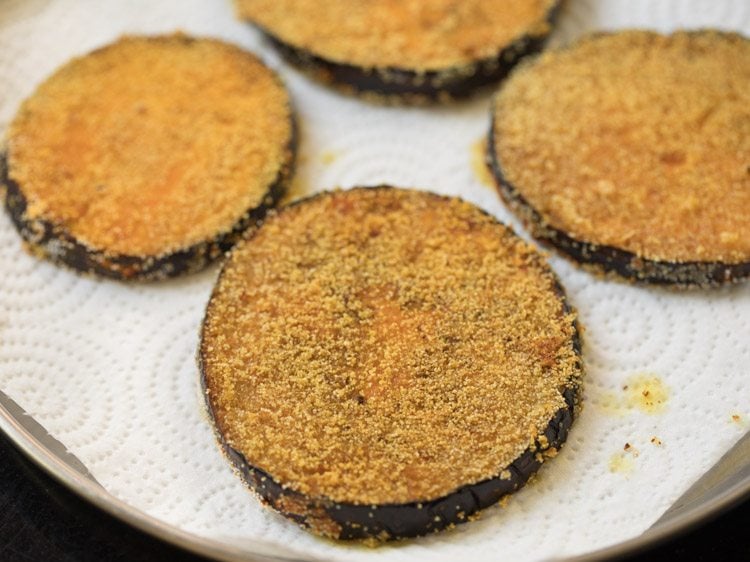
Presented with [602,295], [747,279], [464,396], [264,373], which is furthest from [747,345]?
[264,373]

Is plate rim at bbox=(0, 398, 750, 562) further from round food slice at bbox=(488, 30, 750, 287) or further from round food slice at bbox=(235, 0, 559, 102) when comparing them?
round food slice at bbox=(235, 0, 559, 102)

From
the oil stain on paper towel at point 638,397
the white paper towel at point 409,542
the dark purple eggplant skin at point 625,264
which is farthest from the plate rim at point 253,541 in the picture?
the dark purple eggplant skin at point 625,264

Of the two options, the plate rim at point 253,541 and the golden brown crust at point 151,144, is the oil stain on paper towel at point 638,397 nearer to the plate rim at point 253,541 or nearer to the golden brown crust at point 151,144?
the plate rim at point 253,541

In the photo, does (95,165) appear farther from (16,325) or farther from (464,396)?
(464,396)

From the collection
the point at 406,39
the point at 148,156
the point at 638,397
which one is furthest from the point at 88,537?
the point at 406,39

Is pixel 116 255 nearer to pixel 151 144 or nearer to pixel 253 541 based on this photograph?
pixel 151 144

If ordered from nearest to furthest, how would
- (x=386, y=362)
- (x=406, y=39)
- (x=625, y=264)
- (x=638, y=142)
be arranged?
(x=386, y=362)
(x=625, y=264)
(x=638, y=142)
(x=406, y=39)
